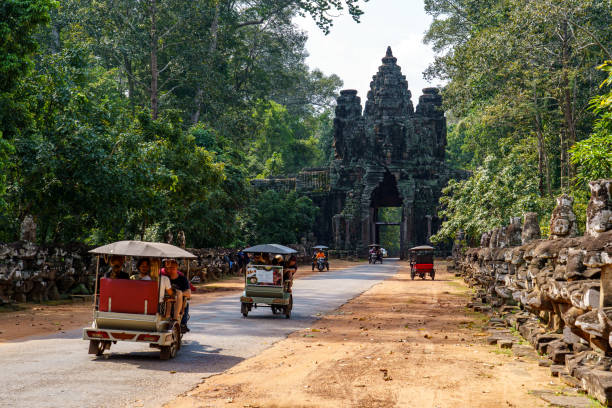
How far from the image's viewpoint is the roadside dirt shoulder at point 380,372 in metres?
7.18

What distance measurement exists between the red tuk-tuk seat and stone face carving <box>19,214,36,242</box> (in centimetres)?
1025

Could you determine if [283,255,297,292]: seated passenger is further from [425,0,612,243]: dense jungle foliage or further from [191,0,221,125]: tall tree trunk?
[191,0,221,125]: tall tree trunk

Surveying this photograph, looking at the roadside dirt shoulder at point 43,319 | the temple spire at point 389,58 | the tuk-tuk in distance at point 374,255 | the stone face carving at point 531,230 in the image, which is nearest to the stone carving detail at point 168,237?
the roadside dirt shoulder at point 43,319

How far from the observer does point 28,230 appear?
61.0 feet

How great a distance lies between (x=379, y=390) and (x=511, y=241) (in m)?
10.3

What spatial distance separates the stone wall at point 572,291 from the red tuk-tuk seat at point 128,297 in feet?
20.0

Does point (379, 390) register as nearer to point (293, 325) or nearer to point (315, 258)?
point (293, 325)

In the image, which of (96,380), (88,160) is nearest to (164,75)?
(88,160)

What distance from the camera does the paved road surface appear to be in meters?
6.93

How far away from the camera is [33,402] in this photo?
6.59m

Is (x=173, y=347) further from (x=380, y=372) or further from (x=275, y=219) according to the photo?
(x=275, y=219)

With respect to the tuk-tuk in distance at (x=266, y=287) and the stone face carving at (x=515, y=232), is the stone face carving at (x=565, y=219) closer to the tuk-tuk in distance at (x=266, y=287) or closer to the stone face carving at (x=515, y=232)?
the stone face carving at (x=515, y=232)

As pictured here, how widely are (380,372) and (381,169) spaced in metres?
49.4

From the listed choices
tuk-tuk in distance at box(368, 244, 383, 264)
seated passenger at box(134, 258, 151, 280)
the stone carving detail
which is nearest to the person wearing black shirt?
seated passenger at box(134, 258, 151, 280)
